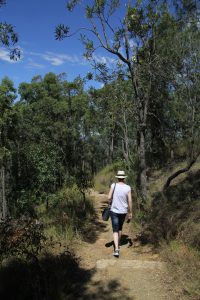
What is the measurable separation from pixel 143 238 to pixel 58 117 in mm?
22027

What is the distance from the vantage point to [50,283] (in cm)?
637

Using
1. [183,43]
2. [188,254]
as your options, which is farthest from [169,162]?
[188,254]

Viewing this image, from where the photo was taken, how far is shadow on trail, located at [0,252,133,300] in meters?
6.07

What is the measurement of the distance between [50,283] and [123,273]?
129 centimetres

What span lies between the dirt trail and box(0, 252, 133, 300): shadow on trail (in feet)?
0.05

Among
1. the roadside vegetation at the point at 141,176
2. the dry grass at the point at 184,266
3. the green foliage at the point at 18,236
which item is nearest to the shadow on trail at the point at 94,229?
the roadside vegetation at the point at 141,176

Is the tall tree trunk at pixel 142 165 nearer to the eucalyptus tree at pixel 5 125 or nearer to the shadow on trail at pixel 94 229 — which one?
the shadow on trail at pixel 94 229

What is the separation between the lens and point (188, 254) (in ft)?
Result: 22.5

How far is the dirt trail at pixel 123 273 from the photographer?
6.12 metres

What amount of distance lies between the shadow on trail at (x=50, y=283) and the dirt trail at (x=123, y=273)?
2cm

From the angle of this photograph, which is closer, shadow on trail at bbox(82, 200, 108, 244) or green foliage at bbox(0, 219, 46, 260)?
green foliage at bbox(0, 219, 46, 260)

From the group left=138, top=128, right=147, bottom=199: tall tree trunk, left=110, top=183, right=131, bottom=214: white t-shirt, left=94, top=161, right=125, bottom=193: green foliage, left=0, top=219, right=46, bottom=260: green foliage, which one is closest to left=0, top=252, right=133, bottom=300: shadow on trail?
left=0, top=219, right=46, bottom=260: green foliage

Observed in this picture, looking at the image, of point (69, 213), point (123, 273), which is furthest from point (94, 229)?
point (123, 273)

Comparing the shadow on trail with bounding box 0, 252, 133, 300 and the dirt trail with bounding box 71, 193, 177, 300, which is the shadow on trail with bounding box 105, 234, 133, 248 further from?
the shadow on trail with bounding box 0, 252, 133, 300
